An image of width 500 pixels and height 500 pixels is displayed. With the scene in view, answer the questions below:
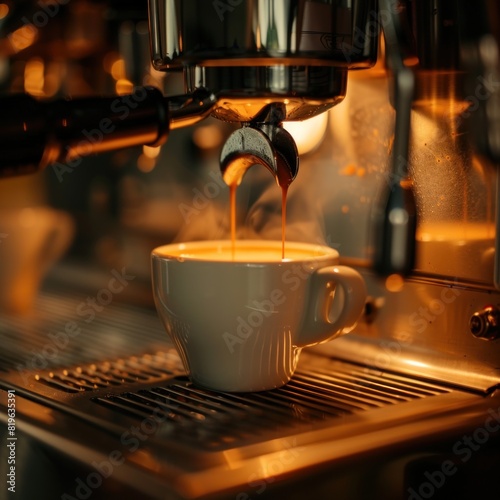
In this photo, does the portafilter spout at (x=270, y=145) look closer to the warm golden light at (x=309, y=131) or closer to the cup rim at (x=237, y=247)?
the cup rim at (x=237, y=247)


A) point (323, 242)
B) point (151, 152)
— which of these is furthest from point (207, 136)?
point (323, 242)

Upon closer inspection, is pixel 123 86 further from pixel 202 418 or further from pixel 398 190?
pixel 202 418

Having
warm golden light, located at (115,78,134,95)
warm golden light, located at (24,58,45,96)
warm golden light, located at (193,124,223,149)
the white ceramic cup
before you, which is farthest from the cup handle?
warm golden light, located at (24,58,45,96)

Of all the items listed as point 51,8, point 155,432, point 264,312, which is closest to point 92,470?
point 155,432

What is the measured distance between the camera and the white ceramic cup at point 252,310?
1.67 ft

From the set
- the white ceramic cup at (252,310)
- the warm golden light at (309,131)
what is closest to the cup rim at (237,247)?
the white ceramic cup at (252,310)

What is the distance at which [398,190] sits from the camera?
1.95ft

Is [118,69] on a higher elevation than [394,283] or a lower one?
higher

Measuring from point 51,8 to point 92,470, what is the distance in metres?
0.60

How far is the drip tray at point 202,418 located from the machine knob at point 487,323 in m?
0.04

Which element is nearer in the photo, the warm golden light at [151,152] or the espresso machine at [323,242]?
the espresso machine at [323,242]

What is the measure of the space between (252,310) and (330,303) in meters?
0.05

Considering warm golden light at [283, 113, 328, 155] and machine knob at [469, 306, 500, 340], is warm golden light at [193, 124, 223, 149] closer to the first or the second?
warm golden light at [283, 113, 328, 155]

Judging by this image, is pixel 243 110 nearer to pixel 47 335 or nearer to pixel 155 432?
pixel 155 432
